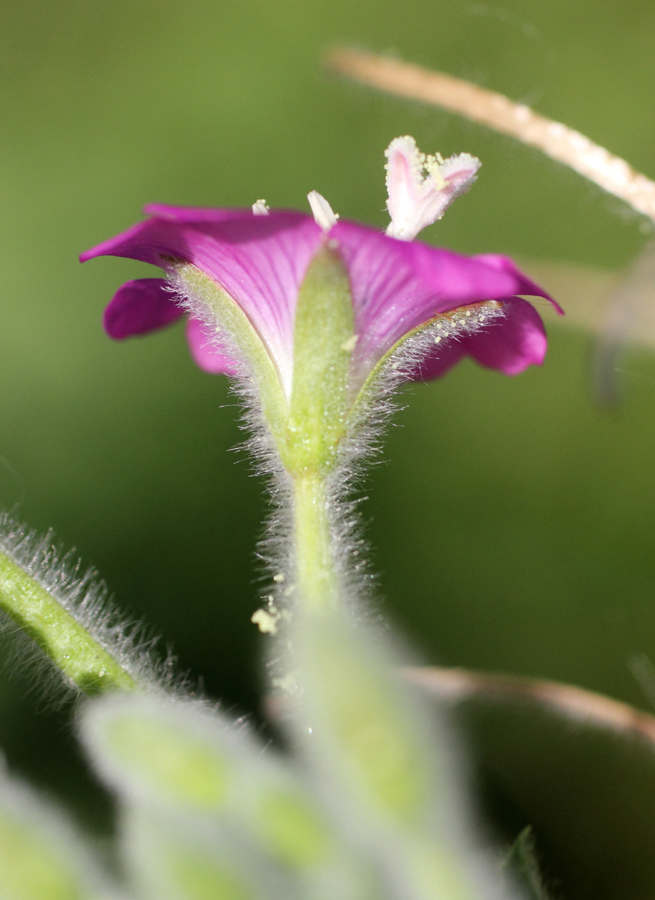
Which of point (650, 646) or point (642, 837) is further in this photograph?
point (650, 646)

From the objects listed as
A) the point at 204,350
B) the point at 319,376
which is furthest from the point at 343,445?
the point at 204,350

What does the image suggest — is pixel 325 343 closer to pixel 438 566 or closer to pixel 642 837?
pixel 642 837

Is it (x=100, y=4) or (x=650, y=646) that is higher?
(x=100, y=4)

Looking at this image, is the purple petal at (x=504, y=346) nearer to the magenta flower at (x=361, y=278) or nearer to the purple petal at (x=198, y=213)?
the magenta flower at (x=361, y=278)

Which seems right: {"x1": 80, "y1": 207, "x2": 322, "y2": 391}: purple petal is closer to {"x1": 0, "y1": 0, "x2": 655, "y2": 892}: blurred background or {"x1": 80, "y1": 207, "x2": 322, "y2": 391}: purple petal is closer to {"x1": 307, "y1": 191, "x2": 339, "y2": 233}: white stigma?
{"x1": 307, "y1": 191, "x2": 339, "y2": 233}: white stigma

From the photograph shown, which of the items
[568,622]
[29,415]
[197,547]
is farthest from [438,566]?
[29,415]

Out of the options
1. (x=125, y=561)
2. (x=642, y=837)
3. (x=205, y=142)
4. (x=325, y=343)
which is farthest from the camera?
(x=205, y=142)

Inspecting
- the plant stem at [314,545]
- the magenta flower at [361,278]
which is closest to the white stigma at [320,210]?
the magenta flower at [361,278]
